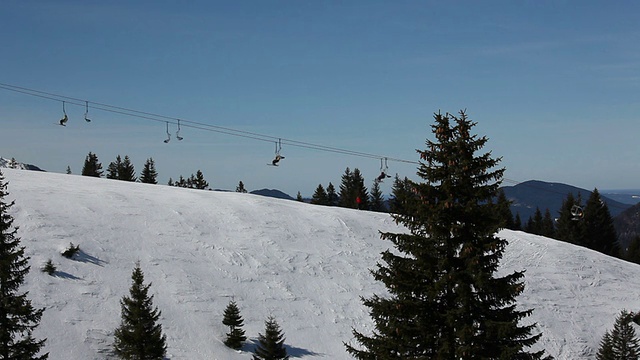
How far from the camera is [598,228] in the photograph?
84750 millimetres

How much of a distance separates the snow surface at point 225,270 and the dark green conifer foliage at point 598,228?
26858 mm

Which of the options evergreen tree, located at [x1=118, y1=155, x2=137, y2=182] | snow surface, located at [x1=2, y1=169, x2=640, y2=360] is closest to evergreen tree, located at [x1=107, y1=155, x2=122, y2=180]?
evergreen tree, located at [x1=118, y1=155, x2=137, y2=182]

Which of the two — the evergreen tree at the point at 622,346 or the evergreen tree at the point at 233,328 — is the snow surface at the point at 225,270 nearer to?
the evergreen tree at the point at 233,328

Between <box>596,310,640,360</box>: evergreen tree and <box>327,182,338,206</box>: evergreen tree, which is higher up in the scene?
<box>327,182,338,206</box>: evergreen tree

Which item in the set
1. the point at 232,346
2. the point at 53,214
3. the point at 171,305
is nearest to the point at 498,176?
the point at 232,346

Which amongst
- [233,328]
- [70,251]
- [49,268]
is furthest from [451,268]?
[70,251]

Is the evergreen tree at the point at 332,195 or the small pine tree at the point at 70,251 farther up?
the evergreen tree at the point at 332,195

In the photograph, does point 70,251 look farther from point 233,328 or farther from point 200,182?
point 200,182

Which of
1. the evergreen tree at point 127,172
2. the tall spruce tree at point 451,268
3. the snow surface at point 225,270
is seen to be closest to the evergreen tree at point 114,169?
the evergreen tree at point 127,172

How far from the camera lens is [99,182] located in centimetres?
5844

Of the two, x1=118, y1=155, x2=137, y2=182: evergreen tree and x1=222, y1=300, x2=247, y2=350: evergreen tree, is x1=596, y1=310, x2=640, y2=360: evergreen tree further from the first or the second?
x1=118, y1=155, x2=137, y2=182: evergreen tree

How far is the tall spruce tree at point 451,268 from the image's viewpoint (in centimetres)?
1388

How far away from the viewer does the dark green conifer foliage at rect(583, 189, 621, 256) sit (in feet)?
276

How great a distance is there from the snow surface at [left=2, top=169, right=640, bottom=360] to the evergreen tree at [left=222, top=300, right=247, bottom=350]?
436 millimetres
